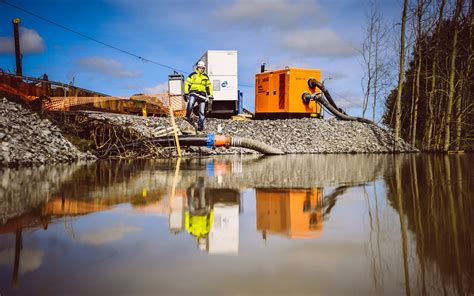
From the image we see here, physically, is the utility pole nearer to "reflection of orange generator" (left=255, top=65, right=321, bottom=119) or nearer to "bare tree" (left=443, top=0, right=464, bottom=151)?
"reflection of orange generator" (left=255, top=65, right=321, bottom=119)

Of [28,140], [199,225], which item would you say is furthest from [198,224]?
[28,140]

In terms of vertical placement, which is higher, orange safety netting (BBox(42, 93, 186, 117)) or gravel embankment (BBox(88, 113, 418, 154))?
orange safety netting (BBox(42, 93, 186, 117))

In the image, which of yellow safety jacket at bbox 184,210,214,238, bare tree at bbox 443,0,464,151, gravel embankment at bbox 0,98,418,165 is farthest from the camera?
bare tree at bbox 443,0,464,151

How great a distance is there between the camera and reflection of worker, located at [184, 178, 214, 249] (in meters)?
2.12

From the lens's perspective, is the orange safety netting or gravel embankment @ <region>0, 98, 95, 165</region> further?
the orange safety netting

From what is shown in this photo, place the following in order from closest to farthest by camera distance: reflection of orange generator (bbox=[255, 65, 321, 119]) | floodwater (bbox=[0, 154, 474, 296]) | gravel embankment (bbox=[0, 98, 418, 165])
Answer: floodwater (bbox=[0, 154, 474, 296]), gravel embankment (bbox=[0, 98, 418, 165]), reflection of orange generator (bbox=[255, 65, 321, 119])

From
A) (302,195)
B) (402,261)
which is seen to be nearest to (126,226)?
(402,261)

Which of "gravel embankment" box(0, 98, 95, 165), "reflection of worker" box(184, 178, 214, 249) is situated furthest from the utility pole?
"reflection of worker" box(184, 178, 214, 249)

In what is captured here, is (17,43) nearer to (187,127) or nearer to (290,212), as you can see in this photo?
(187,127)

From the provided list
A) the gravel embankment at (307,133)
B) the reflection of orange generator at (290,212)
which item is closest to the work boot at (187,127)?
the gravel embankment at (307,133)

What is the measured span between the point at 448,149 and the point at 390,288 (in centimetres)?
1800

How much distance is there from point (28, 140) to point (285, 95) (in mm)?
13343

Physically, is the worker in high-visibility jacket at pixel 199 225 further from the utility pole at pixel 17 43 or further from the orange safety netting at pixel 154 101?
the utility pole at pixel 17 43

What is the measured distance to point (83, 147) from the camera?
10430mm
